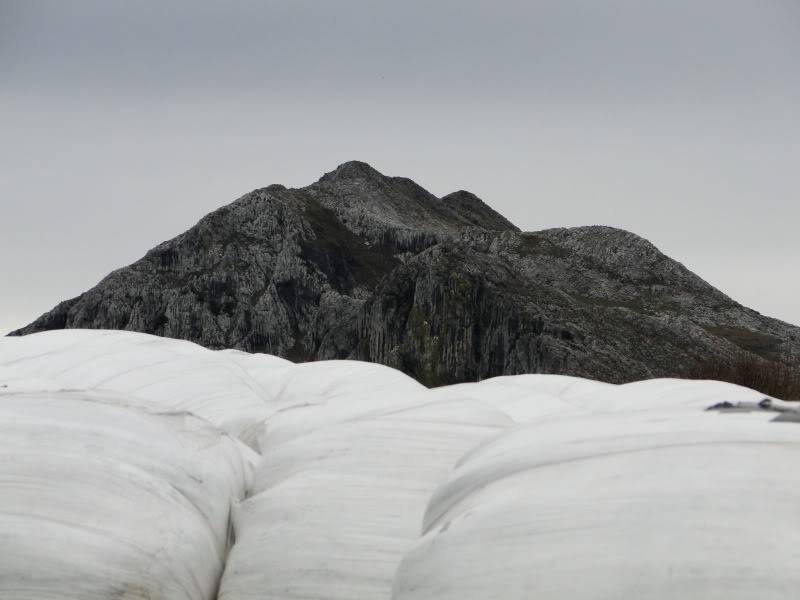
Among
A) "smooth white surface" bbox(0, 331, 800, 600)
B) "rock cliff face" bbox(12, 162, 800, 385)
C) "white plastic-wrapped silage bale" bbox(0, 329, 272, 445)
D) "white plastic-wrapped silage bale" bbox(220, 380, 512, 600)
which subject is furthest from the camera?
"rock cliff face" bbox(12, 162, 800, 385)

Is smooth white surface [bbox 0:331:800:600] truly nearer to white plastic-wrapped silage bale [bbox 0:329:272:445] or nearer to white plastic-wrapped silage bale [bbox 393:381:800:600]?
white plastic-wrapped silage bale [bbox 393:381:800:600]

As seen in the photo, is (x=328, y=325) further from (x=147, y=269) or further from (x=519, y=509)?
(x=519, y=509)

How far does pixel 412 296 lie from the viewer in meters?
91.4

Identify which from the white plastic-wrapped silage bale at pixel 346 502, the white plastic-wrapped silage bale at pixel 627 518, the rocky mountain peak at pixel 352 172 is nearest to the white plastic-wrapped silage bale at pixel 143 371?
the white plastic-wrapped silage bale at pixel 346 502

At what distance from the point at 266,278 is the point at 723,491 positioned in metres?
128

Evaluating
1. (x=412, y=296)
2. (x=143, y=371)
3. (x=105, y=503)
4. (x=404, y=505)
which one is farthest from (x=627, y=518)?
(x=412, y=296)

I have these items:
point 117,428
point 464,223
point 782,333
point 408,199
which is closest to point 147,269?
point 408,199

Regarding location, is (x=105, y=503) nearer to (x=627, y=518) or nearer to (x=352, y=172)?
(x=627, y=518)

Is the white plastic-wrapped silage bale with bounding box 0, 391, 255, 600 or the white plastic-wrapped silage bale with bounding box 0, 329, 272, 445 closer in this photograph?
the white plastic-wrapped silage bale with bounding box 0, 391, 255, 600

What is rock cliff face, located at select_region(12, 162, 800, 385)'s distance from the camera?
84312mm

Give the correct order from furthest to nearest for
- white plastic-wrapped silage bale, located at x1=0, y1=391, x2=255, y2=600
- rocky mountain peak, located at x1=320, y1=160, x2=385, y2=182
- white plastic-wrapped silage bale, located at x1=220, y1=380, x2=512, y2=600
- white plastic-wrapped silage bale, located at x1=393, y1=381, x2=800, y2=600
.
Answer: rocky mountain peak, located at x1=320, y1=160, x2=385, y2=182, white plastic-wrapped silage bale, located at x1=220, y1=380, x2=512, y2=600, white plastic-wrapped silage bale, located at x1=0, y1=391, x2=255, y2=600, white plastic-wrapped silage bale, located at x1=393, y1=381, x2=800, y2=600

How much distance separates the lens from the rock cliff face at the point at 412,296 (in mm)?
84312

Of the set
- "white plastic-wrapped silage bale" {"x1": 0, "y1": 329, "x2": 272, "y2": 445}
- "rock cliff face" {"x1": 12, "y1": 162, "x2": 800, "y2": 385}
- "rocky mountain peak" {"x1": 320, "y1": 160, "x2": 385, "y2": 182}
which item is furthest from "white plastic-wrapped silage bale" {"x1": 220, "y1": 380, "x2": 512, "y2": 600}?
"rocky mountain peak" {"x1": 320, "y1": 160, "x2": 385, "y2": 182}

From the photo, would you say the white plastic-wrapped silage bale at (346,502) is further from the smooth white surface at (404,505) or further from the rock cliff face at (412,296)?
the rock cliff face at (412,296)
